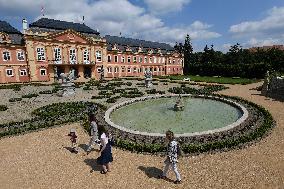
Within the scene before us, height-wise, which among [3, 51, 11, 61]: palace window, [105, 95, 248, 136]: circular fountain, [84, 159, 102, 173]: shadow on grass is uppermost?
[3, 51, 11, 61]: palace window

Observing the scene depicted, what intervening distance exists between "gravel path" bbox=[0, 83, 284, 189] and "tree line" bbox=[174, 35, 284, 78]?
165 feet

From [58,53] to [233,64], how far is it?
5283 cm

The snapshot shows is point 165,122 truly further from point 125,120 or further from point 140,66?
point 140,66

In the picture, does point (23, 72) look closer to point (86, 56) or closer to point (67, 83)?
point (86, 56)

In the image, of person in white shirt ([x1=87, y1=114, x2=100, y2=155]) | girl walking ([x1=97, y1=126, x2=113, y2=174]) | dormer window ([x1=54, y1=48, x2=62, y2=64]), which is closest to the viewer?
girl walking ([x1=97, y1=126, x2=113, y2=174])

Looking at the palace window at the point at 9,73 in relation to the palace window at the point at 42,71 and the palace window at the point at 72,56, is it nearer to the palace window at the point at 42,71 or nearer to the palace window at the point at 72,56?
the palace window at the point at 42,71

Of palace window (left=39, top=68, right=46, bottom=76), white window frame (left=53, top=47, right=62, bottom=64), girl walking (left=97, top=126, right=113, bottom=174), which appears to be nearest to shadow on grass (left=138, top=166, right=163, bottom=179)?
girl walking (left=97, top=126, right=113, bottom=174)

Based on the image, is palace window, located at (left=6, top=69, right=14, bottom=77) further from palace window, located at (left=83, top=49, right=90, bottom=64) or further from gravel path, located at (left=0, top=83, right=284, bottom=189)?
gravel path, located at (left=0, top=83, right=284, bottom=189)

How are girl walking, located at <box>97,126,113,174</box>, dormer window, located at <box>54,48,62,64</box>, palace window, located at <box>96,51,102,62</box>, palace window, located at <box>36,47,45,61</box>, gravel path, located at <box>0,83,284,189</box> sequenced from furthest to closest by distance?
palace window, located at <box>96,51,102,62</box>
dormer window, located at <box>54,48,62,64</box>
palace window, located at <box>36,47,45,61</box>
girl walking, located at <box>97,126,113,174</box>
gravel path, located at <box>0,83,284,189</box>

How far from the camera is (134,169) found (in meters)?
10.9

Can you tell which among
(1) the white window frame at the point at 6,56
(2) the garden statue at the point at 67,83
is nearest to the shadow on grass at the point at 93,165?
(2) the garden statue at the point at 67,83

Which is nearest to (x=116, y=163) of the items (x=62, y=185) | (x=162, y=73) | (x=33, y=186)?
(x=62, y=185)

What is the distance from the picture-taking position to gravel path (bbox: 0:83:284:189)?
9.69 m

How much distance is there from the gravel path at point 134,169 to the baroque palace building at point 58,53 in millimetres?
40399
